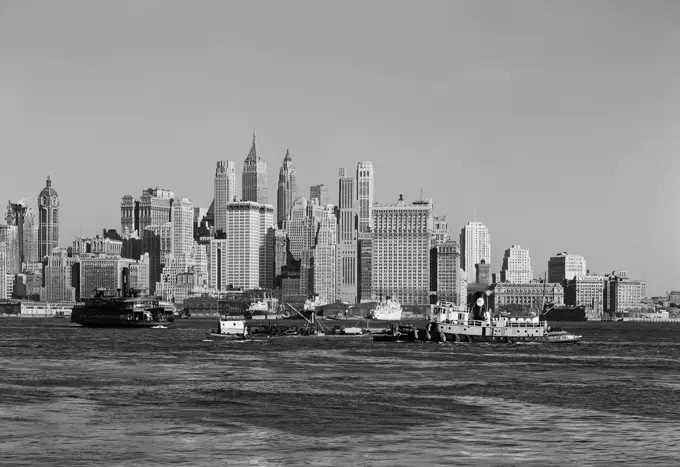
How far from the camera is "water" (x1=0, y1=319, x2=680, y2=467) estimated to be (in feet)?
181

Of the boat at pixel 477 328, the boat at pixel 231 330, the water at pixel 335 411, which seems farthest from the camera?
the boat at pixel 231 330

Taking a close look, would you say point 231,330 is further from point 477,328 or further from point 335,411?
point 335,411

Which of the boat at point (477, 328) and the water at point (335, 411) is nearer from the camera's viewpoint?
the water at point (335, 411)

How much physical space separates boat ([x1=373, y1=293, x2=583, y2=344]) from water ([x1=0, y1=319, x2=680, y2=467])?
31.4 metres

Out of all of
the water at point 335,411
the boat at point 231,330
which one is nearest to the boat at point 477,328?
the boat at point 231,330

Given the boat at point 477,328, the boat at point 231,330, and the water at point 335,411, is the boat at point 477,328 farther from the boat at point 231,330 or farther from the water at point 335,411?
the water at point 335,411

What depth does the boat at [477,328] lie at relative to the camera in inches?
6142

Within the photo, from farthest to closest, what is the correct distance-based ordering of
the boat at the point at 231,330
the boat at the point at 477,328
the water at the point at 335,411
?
the boat at the point at 231,330 → the boat at the point at 477,328 → the water at the point at 335,411

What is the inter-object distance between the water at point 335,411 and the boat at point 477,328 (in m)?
31.4

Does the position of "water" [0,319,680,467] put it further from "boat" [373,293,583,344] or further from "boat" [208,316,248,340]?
"boat" [208,316,248,340]

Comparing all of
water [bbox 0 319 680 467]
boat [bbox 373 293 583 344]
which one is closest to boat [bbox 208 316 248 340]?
boat [bbox 373 293 583 344]

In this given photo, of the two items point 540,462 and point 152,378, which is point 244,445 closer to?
point 540,462

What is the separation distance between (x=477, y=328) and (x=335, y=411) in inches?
3452

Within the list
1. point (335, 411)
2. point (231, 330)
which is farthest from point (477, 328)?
point (335, 411)
